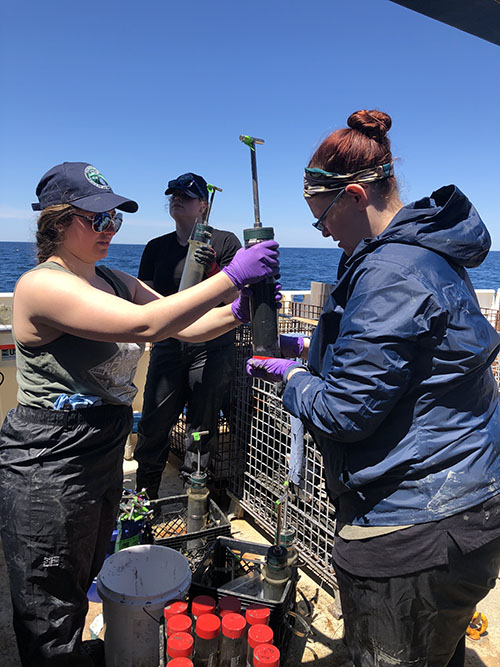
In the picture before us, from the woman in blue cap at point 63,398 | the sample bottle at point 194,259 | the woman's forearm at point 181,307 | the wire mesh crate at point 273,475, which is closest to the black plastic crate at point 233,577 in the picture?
the wire mesh crate at point 273,475

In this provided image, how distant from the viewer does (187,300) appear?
174 cm

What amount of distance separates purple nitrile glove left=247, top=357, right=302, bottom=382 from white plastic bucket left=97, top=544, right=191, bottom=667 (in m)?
1.14

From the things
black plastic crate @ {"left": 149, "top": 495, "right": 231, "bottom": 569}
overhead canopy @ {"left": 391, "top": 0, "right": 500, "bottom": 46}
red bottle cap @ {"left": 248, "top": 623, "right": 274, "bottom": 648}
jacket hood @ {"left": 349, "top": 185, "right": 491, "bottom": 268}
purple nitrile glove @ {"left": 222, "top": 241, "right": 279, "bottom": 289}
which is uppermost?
overhead canopy @ {"left": 391, "top": 0, "right": 500, "bottom": 46}

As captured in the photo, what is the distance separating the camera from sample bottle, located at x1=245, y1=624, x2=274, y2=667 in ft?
5.92

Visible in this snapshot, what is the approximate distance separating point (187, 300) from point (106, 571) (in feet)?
4.78

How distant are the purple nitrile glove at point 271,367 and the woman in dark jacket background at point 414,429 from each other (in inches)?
12.0

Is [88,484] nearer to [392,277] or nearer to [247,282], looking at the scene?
[247,282]

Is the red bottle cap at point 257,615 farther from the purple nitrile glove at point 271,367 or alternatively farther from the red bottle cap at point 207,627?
the purple nitrile glove at point 271,367

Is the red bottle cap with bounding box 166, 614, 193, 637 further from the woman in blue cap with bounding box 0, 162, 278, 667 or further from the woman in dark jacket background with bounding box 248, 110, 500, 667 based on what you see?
the woman in dark jacket background with bounding box 248, 110, 500, 667

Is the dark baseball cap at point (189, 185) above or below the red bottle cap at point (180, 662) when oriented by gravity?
above

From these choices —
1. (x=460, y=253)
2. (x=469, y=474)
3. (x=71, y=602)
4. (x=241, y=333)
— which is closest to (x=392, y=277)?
(x=460, y=253)

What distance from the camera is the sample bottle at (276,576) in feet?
7.61

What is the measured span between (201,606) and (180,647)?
0.97 ft

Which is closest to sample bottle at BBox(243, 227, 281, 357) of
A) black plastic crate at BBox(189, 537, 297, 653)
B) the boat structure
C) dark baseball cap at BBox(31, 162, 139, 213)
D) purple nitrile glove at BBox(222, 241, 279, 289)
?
purple nitrile glove at BBox(222, 241, 279, 289)
